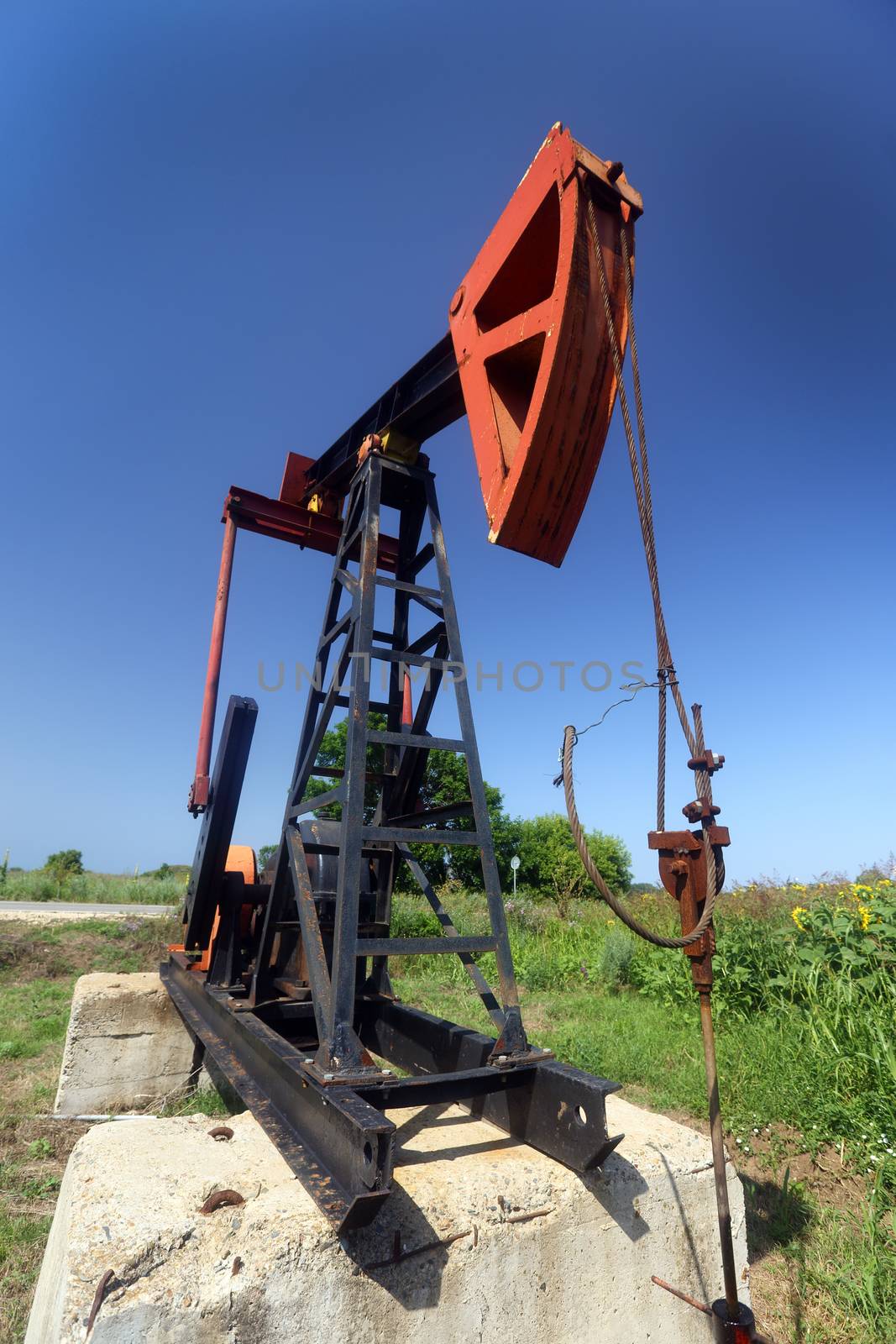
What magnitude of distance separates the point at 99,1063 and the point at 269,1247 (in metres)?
3.78

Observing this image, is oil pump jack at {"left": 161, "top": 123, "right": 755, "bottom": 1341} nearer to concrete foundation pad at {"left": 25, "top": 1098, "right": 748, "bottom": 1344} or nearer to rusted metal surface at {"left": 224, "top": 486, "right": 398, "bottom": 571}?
concrete foundation pad at {"left": 25, "top": 1098, "right": 748, "bottom": 1344}

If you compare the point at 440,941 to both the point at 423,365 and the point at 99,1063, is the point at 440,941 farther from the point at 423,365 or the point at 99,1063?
the point at 99,1063

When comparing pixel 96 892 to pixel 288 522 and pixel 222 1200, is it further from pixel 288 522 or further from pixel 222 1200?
pixel 222 1200

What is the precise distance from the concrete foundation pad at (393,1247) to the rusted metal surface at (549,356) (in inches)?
87.0

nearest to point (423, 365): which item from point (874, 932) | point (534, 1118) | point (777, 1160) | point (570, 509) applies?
point (570, 509)

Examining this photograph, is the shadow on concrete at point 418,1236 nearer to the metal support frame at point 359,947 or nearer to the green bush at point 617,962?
the metal support frame at point 359,947

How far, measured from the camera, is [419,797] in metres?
3.77

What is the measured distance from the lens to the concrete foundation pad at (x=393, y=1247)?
1555 mm

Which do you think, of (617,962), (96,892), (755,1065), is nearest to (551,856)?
(96,892)

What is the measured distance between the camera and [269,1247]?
→ 5.42 ft

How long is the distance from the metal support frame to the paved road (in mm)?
8984

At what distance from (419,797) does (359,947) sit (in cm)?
135

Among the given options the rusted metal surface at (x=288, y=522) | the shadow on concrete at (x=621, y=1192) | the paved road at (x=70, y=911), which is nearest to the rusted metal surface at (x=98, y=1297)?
the shadow on concrete at (x=621, y=1192)

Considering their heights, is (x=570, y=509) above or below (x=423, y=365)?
below
